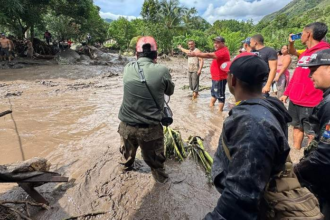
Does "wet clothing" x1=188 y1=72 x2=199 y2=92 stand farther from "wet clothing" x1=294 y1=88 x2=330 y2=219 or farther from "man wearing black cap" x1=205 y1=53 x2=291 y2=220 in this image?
"man wearing black cap" x1=205 y1=53 x2=291 y2=220

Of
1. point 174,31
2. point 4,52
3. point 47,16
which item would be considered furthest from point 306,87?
point 174,31

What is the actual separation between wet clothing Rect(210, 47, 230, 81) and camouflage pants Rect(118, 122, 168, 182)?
3.20 m

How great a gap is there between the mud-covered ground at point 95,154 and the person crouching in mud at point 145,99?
620 millimetres

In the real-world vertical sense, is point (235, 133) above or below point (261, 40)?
below

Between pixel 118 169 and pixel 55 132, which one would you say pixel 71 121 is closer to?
pixel 55 132

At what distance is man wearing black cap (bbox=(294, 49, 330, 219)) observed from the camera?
1.63m

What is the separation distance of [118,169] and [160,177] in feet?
2.26

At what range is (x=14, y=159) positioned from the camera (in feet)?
12.9

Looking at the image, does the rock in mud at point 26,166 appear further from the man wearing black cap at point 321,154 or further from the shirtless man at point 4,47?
the shirtless man at point 4,47

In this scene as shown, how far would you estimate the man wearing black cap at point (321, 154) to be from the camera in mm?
1634

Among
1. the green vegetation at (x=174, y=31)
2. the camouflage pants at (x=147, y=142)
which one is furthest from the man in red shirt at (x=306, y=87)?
the green vegetation at (x=174, y=31)

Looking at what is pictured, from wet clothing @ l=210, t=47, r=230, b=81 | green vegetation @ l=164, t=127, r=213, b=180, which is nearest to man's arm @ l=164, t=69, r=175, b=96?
green vegetation @ l=164, t=127, r=213, b=180

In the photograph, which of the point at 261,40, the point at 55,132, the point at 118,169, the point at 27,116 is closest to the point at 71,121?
the point at 55,132

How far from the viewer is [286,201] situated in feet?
3.95
